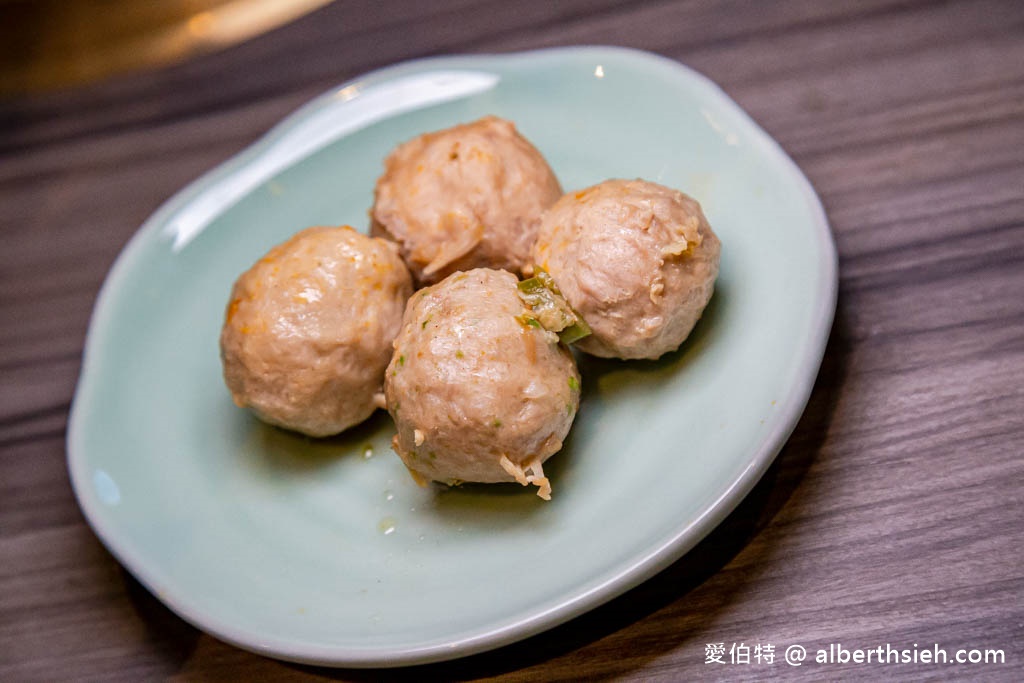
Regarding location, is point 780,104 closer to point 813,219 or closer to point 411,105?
point 813,219

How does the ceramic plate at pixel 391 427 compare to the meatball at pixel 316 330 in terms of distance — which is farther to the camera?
the meatball at pixel 316 330

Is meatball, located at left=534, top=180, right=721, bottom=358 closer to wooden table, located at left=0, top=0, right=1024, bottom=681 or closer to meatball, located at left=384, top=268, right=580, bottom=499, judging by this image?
meatball, located at left=384, top=268, right=580, bottom=499

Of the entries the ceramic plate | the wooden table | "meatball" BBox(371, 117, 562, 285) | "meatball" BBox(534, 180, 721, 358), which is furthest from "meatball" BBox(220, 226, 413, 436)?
the wooden table

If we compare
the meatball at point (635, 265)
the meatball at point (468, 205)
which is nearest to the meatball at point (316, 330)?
the meatball at point (468, 205)

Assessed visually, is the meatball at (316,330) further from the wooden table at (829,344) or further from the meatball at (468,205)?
the wooden table at (829,344)

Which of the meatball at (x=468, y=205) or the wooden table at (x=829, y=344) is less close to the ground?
the meatball at (x=468, y=205)

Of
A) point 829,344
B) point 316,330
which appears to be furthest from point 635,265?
point 316,330
